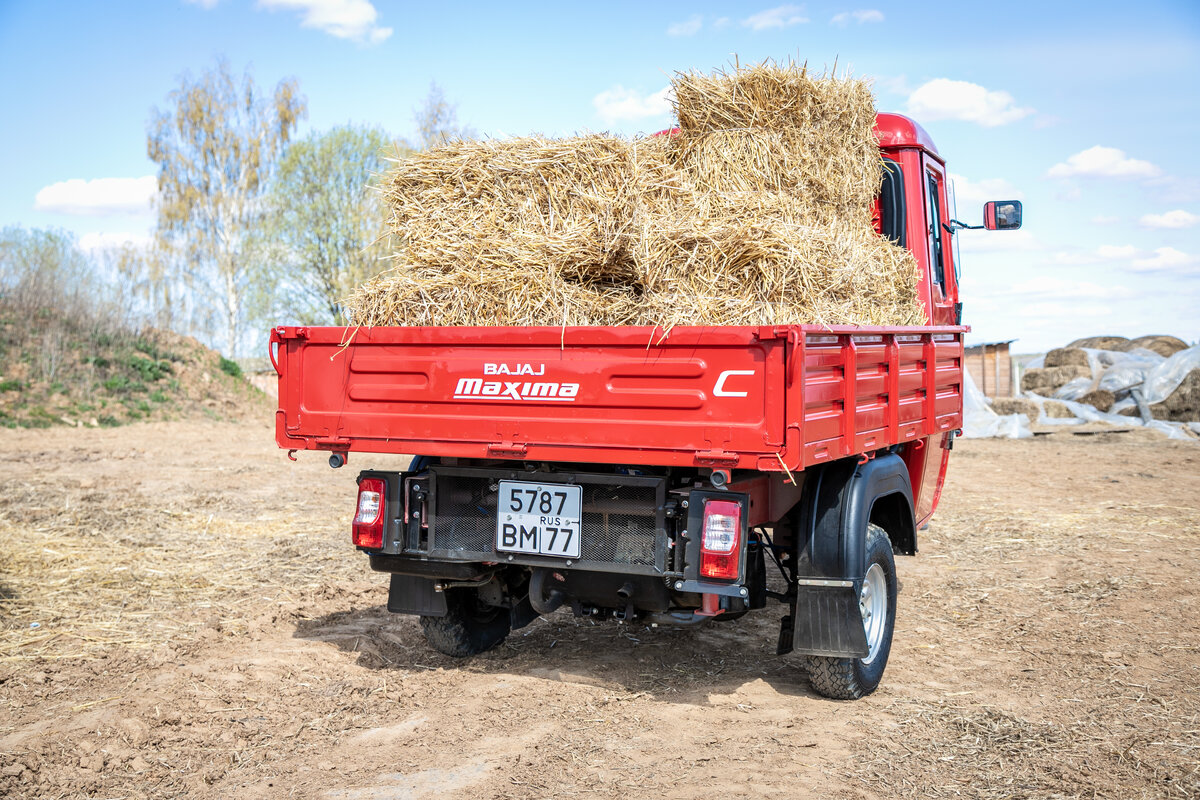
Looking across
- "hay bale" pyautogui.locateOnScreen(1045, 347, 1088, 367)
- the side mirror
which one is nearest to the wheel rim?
the side mirror

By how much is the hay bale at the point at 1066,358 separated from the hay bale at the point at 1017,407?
4800mm

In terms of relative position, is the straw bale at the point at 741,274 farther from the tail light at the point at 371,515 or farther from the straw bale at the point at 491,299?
the tail light at the point at 371,515

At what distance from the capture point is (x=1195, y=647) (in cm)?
527

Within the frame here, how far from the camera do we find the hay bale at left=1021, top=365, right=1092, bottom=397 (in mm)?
24031

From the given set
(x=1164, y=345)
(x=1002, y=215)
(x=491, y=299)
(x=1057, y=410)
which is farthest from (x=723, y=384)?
(x=1164, y=345)

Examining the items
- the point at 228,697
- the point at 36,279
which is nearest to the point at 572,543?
the point at 228,697

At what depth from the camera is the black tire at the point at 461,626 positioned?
5035 millimetres

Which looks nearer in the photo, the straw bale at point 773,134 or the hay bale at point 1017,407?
the straw bale at point 773,134

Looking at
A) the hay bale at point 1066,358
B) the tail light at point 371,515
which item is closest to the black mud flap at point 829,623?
the tail light at point 371,515

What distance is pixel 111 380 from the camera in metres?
20.1

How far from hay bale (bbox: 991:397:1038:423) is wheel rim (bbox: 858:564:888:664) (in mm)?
17425

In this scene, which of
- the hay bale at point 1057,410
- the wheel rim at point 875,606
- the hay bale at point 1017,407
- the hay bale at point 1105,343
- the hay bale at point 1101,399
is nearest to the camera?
the wheel rim at point 875,606

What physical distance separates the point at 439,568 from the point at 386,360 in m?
1.03

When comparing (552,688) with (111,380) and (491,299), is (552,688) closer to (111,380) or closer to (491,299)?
(491,299)
